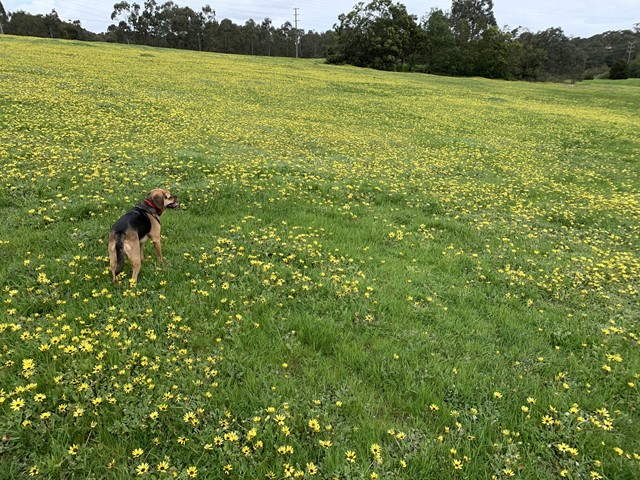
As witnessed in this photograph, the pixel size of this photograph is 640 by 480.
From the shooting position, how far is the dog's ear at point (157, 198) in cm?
644

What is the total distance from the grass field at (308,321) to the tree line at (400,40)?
6978cm

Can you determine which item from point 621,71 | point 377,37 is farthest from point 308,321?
point 621,71

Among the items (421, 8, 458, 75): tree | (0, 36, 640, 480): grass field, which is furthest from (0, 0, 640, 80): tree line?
(0, 36, 640, 480): grass field

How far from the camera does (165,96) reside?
22.6 m

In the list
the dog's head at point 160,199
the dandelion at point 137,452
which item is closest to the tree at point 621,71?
the dog's head at point 160,199

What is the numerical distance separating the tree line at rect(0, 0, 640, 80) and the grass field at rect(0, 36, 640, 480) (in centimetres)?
6978

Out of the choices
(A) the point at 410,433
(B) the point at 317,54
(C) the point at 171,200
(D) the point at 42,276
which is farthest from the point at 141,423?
(B) the point at 317,54

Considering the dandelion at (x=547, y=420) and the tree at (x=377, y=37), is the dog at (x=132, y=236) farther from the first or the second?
the tree at (x=377, y=37)

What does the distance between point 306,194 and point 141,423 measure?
23.9 feet

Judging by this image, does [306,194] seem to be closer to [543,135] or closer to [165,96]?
[165,96]

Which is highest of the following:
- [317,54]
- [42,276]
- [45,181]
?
[317,54]

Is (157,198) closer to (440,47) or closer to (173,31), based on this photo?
(440,47)

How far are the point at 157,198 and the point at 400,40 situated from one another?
78.4 m

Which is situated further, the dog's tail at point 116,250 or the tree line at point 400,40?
the tree line at point 400,40
